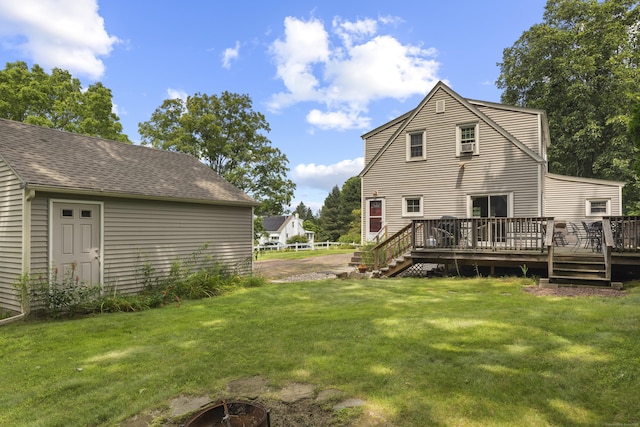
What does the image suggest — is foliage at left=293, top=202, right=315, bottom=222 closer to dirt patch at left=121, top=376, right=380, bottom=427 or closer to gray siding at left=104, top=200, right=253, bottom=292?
gray siding at left=104, top=200, right=253, bottom=292

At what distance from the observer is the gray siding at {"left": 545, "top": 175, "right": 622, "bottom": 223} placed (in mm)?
14258

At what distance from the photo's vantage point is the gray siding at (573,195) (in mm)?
14258

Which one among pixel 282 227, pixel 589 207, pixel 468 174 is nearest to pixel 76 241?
pixel 468 174

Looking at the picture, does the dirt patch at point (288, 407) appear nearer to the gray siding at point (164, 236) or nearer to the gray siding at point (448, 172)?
the gray siding at point (164, 236)

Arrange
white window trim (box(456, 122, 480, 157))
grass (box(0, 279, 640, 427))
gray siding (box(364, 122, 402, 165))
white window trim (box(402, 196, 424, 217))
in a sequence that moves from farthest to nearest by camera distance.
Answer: gray siding (box(364, 122, 402, 165)), white window trim (box(402, 196, 424, 217)), white window trim (box(456, 122, 480, 157)), grass (box(0, 279, 640, 427))

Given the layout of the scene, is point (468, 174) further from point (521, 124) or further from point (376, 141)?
point (376, 141)

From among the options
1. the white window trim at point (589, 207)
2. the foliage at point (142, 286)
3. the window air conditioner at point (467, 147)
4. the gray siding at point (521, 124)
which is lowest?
the foliage at point (142, 286)

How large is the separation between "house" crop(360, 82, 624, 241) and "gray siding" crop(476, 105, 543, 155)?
0.03 m

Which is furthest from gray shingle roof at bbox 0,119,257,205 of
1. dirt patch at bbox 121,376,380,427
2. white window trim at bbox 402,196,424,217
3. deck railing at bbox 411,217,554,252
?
white window trim at bbox 402,196,424,217

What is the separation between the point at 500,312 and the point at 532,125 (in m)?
10.7

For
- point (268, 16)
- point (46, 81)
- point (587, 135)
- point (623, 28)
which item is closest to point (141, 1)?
point (268, 16)

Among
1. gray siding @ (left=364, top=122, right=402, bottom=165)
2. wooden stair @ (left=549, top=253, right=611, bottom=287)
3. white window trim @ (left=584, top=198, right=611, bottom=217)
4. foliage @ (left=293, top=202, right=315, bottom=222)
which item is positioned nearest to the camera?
wooden stair @ (left=549, top=253, right=611, bottom=287)

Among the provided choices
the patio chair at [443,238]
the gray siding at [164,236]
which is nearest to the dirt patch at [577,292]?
the patio chair at [443,238]

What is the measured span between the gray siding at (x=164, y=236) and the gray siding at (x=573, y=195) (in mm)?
13156
